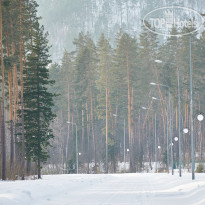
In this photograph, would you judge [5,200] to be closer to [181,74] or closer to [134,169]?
[134,169]

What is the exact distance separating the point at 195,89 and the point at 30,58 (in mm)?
38831

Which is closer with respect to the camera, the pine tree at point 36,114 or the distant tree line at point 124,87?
the pine tree at point 36,114

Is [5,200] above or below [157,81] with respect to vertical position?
below

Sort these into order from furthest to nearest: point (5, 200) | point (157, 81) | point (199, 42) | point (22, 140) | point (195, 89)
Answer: point (157, 81), point (199, 42), point (195, 89), point (22, 140), point (5, 200)

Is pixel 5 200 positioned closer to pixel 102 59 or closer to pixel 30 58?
pixel 30 58

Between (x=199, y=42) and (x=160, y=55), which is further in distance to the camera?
(x=160, y=55)

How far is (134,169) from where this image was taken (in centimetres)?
7825

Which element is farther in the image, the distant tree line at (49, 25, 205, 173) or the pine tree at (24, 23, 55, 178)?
the distant tree line at (49, 25, 205, 173)

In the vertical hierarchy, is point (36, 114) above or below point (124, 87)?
below

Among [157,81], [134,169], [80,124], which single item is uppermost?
[157,81]

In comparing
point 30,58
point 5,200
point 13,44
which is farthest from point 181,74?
point 5,200

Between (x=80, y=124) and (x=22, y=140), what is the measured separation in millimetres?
53671

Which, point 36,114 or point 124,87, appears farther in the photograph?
point 124,87

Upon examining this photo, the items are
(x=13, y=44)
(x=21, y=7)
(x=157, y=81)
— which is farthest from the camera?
(x=157, y=81)
